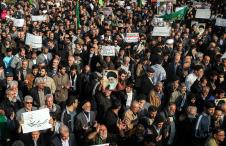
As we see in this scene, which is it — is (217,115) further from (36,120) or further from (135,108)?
(36,120)

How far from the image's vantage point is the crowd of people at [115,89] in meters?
8.66

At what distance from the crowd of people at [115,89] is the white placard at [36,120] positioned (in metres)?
0.11

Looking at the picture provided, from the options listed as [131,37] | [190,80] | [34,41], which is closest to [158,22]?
[131,37]

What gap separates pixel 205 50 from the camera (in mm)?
14945

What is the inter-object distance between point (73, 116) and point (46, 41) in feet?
21.1

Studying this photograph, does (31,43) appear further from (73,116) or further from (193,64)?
(73,116)

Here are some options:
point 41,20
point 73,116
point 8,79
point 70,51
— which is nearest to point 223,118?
point 73,116

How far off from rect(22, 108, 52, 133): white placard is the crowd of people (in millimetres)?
Result: 108

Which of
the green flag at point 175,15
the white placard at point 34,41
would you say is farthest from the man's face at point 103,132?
the green flag at point 175,15

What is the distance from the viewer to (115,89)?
10.6 meters

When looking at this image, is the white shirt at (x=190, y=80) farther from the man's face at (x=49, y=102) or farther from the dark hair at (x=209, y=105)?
the man's face at (x=49, y=102)

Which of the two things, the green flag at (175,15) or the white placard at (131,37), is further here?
the green flag at (175,15)

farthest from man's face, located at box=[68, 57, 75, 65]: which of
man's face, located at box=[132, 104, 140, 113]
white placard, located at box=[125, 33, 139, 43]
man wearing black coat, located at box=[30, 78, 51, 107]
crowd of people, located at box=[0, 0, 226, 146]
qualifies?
white placard, located at box=[125, 33, 139, 43]

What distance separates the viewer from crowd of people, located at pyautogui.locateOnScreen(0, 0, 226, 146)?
341 inches
